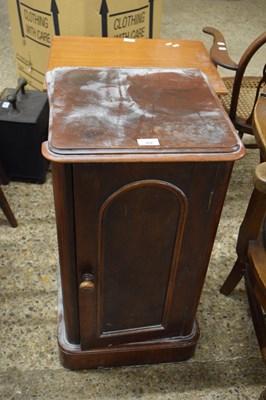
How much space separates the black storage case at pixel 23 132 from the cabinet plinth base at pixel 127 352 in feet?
3.02

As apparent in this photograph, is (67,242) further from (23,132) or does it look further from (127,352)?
(23,132)

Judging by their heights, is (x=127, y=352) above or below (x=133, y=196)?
below

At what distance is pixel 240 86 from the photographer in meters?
1.81

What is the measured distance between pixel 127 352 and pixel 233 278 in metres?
0.51

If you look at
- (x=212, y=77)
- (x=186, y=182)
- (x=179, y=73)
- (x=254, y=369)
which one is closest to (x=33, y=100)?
(x=212, y=77)

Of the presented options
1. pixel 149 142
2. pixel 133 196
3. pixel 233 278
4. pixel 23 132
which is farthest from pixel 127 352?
pixel 23 132

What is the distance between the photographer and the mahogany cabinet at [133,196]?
2.93 feet

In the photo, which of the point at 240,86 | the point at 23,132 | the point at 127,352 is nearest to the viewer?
the point at 127,352

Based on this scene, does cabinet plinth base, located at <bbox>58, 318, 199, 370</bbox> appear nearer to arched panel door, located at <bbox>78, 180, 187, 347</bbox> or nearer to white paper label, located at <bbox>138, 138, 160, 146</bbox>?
arched panel door, located at <bbox>78, 180, 187, 347</bbox>

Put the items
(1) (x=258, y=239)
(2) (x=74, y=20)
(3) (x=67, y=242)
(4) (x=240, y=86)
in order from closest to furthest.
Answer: (3) (x=67, y=242) < (1) (x=258, y=239) < (4) (x=240, y=86) < (2) (x=74, y=20)

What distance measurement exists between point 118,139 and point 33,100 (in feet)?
4.24

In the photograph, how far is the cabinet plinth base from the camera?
1.33m

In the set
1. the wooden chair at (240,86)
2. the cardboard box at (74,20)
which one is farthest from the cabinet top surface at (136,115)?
the cardboard box at (74,20)

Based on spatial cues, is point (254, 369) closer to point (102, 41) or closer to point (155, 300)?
point (155, 300)
